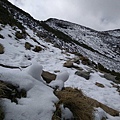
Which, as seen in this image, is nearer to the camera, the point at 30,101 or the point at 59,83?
A: the point at 30,101

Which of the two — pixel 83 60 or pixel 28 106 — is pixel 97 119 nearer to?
pixel 28 106

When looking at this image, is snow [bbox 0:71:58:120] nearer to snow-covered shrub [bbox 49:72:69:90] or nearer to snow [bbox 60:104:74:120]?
snow [bbox 60:104:74:120]

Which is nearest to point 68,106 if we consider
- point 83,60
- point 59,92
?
point 59,92

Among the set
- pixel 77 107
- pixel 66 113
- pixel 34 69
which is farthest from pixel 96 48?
pixel 66 113

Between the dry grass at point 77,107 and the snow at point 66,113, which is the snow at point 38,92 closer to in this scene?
the snow at point 66,113

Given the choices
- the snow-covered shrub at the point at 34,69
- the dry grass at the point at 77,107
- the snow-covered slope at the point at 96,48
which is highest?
the snow-covered shrub at the point at 34,69

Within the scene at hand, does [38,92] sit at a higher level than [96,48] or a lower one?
higher

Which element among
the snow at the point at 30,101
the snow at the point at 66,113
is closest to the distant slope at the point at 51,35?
the snow at the point at 30,101

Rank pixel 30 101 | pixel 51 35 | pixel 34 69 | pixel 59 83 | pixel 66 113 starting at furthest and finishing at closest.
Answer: pixel 51 35 < pixel 59 83 < pixel 34 69 < pixel 66 113 < pixel 30 101

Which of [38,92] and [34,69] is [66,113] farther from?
[34,69]

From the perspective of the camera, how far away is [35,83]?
3.70 metres

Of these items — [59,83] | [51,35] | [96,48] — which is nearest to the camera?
[59,83]

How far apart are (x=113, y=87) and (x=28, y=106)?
19.8 feet

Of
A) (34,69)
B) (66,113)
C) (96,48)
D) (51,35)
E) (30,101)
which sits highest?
(34,69)
